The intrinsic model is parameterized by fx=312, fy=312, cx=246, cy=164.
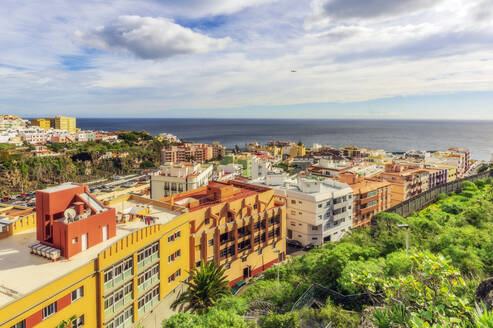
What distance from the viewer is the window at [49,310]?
1468 centimetres

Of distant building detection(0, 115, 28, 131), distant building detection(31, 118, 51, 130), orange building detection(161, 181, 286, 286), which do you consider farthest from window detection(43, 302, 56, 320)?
distant building detection(31, 118, 51, 130)

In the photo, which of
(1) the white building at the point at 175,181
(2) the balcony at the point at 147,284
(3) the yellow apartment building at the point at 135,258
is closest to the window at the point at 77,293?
(3) the yellow apartment building at the point at 135,258

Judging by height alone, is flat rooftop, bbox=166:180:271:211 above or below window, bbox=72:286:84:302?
above

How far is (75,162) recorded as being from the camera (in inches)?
4166

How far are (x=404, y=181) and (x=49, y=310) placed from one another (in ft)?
207

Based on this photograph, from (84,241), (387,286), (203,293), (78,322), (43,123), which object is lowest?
(203,293)

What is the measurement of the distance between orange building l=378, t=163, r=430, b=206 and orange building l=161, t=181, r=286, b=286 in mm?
34783

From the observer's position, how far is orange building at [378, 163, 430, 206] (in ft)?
203

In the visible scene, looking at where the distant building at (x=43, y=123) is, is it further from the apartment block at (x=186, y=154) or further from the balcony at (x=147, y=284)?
the balcony at (x=147, y=284)

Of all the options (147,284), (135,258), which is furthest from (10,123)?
(135,258)

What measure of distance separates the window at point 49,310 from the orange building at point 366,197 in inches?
1708

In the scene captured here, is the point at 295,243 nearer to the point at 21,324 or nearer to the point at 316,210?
the point at 316,210

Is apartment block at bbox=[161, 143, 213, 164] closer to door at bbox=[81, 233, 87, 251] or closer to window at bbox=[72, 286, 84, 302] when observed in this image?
door at bbox=[81, 233, 87, 251]

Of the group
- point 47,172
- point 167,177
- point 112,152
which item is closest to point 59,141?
point 112,152
